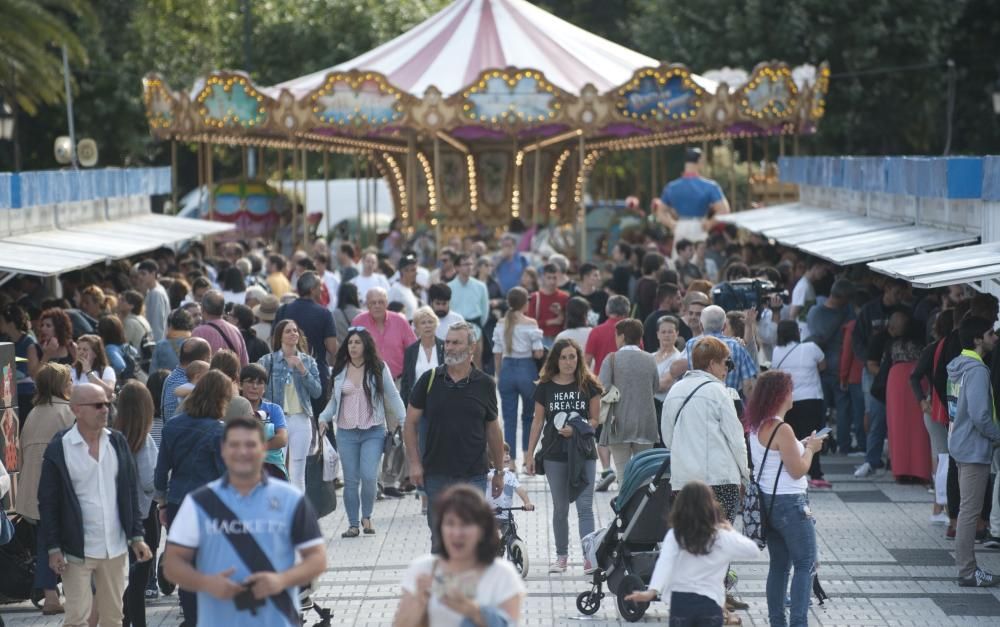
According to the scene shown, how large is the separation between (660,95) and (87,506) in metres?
20.1

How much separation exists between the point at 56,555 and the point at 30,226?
1011 centimetres

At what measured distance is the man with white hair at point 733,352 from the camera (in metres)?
11.5

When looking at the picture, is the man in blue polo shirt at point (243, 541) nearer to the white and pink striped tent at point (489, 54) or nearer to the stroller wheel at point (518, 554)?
the stroller wheel at point (518, 554)

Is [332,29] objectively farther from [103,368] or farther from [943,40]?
[103,368]

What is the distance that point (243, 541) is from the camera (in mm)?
6387

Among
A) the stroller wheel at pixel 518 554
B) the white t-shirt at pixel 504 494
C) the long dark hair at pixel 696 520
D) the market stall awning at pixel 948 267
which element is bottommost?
the stroller wheel at pixel 518 554

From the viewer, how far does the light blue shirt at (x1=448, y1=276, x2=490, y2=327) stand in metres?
17.2

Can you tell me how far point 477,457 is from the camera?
33.6 feet

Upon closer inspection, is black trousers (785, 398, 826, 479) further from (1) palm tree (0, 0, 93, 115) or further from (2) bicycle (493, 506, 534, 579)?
(1) palm tree (0, 0, 93, 115)

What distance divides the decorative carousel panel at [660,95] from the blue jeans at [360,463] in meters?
15.5

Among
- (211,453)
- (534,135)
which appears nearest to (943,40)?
(534,135)

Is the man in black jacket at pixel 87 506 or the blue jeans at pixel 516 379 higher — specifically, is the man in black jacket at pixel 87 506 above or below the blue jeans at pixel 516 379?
above

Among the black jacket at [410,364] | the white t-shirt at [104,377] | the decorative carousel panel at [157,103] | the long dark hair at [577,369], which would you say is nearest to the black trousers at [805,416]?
the black jacket at [410,364]

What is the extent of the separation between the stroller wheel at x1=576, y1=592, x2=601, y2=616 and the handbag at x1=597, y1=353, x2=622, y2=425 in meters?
2.07
